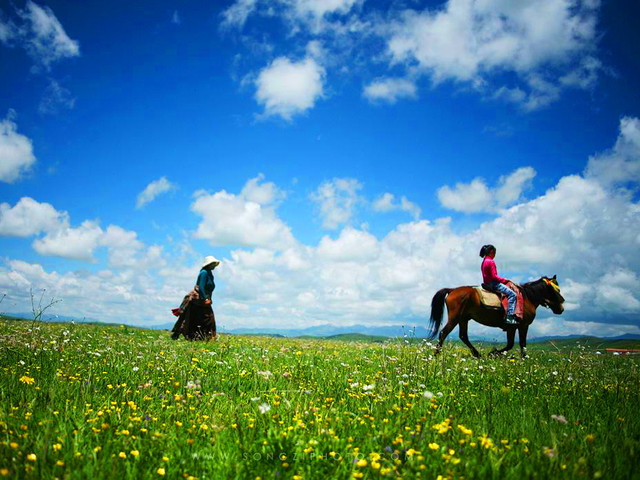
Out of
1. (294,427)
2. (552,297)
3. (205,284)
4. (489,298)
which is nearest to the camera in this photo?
(294,427)

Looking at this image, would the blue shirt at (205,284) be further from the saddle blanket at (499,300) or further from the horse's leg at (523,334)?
the horse's leg at (523,334)

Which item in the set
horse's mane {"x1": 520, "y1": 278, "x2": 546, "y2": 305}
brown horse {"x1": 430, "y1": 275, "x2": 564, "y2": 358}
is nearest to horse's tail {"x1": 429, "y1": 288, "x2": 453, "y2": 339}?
brown horse {"x1": 430, "y1": 275, "x2": 564, "y2": 358}

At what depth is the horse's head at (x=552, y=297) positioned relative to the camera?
44.2 feet

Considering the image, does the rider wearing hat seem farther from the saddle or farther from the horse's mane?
the horse's mane

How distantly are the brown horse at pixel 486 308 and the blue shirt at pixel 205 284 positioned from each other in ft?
29.0

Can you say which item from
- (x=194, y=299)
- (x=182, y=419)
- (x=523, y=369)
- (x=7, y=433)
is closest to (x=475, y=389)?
(x=523, y=369)

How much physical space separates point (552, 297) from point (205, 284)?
13174 millimetres

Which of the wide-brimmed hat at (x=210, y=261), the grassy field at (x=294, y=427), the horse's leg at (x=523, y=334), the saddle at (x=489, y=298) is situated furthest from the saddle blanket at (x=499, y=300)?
the wide-brimmed hat at (x=210, y=261)

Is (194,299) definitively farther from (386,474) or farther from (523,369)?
(386,474)

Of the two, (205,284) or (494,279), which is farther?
(205,284)

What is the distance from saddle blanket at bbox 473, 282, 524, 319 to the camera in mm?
12773

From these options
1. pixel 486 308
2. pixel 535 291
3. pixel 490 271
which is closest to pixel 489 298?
pixel 486 308

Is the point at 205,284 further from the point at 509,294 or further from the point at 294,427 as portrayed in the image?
the point at 294,427

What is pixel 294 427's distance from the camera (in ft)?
12.1
